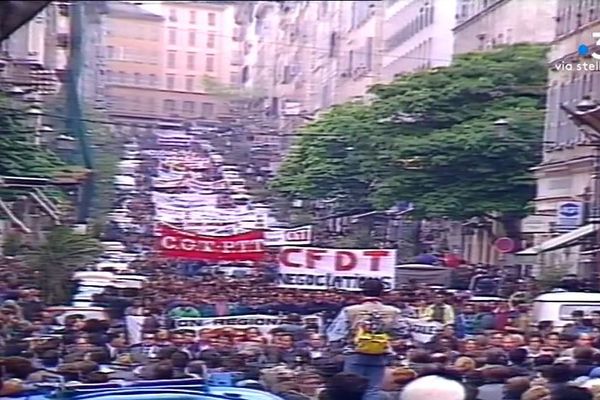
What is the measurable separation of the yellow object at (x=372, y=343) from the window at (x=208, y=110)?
24.5 ft

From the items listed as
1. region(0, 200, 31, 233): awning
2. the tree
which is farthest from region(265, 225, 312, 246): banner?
region(0, 200, 31, 233): awning

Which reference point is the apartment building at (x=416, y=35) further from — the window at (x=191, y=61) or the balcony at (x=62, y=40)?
the balcony at (x=62, y=40)

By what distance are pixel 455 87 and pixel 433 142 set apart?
153 centimetres

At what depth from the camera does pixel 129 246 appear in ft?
39.1

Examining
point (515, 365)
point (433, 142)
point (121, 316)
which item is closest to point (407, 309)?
point (121, 316)

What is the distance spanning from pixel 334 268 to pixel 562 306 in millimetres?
1921

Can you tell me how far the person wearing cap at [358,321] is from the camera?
255 inches

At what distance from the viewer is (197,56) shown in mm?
15820

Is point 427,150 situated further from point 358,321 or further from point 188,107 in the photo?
point 358,321

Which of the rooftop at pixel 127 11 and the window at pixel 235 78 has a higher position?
the rooftop at pixel 127 11

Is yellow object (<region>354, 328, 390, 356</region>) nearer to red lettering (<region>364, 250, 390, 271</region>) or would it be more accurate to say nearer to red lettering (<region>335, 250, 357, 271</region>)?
red lettering (<region>335, 250, 357, 271</region>)

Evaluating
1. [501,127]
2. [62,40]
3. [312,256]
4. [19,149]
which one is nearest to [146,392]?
[312,256]

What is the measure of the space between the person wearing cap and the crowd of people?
0.04 feet

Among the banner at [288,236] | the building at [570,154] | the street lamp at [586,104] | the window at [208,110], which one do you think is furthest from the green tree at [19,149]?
the street lamp at [586,104]
